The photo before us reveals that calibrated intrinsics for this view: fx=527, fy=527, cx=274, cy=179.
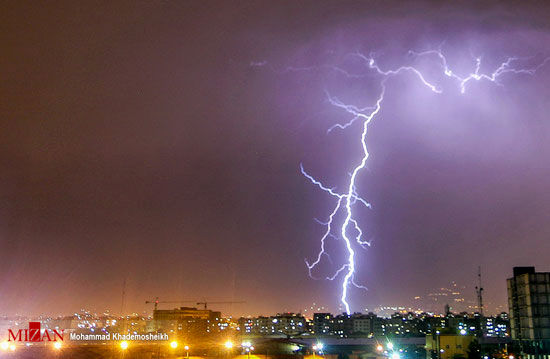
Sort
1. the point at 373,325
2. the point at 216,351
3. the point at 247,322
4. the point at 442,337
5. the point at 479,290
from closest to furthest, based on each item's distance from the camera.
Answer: the point at 216,351
the point at 442,337
the point at 479,290
the point at 373,325
the point at 247,322

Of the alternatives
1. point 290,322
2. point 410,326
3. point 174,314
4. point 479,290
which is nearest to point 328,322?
point 290,322

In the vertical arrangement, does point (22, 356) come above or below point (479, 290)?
below

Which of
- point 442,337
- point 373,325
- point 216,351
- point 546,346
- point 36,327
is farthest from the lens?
point 373,325

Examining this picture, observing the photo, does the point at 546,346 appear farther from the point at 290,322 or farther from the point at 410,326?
the point at 290,322

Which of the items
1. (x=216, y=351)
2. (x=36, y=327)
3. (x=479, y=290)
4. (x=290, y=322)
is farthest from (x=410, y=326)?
(x=36, y=327)

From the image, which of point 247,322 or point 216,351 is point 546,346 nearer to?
point 216,351

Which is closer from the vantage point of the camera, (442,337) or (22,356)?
(22,356)
